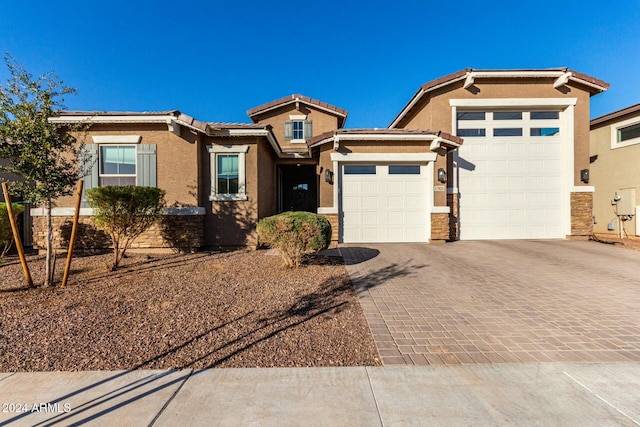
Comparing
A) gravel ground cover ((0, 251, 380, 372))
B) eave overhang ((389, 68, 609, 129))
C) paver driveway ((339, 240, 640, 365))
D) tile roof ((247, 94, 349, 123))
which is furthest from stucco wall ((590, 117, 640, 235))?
gravel ground cover ((0, 251, 380, 372))

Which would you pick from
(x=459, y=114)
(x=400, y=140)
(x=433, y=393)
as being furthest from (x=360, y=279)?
(x=459, y=114)

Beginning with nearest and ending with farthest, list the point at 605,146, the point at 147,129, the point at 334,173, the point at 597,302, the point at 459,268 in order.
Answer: the point at 597,302 < the point at 459,268 < the point at 147,129 < the point at 334,173 < the point at 605,146

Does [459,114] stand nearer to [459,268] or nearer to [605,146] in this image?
[459,268]

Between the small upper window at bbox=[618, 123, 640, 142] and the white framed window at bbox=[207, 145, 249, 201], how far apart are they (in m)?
15.4

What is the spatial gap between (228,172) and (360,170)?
4427mm

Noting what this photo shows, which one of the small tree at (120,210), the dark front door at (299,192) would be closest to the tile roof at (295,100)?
the dark front door at (299,192)

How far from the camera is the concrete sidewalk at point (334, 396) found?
79.6 inches

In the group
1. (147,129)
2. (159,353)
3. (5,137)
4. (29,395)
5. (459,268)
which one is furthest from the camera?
(147,129)

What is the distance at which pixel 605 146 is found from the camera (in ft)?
39.2

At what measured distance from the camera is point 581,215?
9.73 meters

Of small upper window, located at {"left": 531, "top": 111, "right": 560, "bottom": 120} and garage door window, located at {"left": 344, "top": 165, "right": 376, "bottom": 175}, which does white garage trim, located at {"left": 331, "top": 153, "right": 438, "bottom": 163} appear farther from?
small upper window, located at {"left": 531, "top": 111, "right": 560, "bottom": 120}

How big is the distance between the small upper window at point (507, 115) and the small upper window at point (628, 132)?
5283mm

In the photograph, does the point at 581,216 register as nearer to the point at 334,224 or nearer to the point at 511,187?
the point at 511,187

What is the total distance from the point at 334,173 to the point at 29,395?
8.04 m
